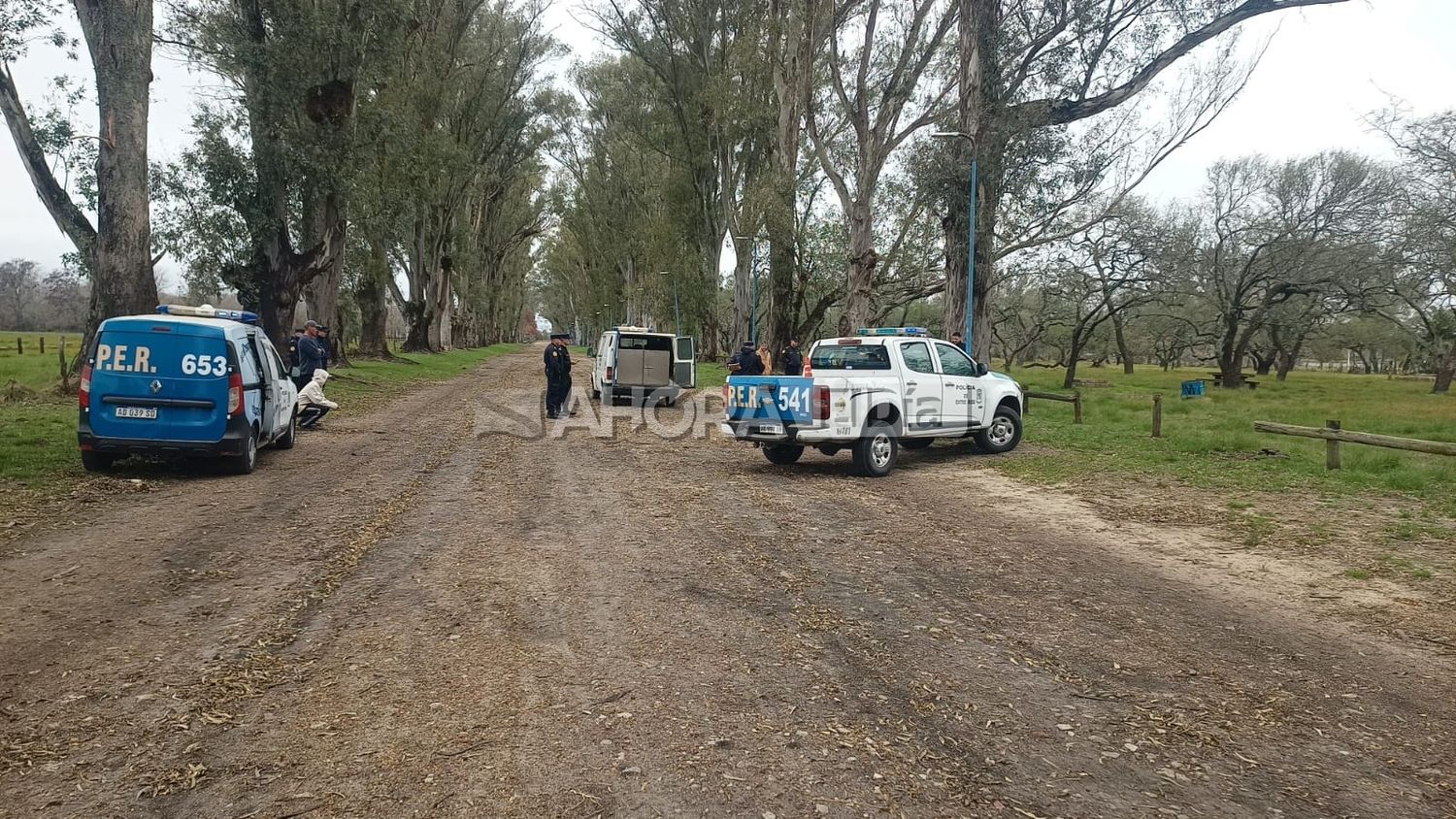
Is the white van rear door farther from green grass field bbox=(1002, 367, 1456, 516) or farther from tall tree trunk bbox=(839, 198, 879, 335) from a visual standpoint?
green grass field bbox=(1002, 367, 1456, 516)

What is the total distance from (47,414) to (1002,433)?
15.4 meters

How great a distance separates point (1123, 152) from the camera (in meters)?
25.6

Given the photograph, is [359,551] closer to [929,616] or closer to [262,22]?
Result: [929,616]

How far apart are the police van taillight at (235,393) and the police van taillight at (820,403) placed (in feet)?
22.5

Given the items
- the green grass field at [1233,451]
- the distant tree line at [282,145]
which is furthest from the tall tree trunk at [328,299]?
the green grass field at [1233,451]

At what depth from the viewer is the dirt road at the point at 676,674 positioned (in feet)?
10.5

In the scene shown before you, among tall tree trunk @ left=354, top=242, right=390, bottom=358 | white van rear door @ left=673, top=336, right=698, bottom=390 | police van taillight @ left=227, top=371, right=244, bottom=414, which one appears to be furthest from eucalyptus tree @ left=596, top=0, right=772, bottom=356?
police van taillight @ left=227, top=371, right=244, bottom=414

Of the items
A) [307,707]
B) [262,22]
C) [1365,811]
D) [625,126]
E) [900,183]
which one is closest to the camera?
[1365,811]

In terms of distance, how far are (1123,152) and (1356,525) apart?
2016 cm

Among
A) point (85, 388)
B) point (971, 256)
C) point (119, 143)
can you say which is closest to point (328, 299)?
point (119, 143)

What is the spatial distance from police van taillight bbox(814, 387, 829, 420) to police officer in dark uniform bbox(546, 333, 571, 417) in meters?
7.70

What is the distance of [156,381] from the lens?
9148 millimetres

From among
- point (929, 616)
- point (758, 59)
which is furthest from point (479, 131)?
point (929, 616)

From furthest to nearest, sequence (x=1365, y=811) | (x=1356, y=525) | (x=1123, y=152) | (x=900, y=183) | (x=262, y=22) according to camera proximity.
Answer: (x=900, y=183)
(x=1123, y=152)
(x=262, y=22)
(x=1356, y=525)
(x=1365, y=811)
